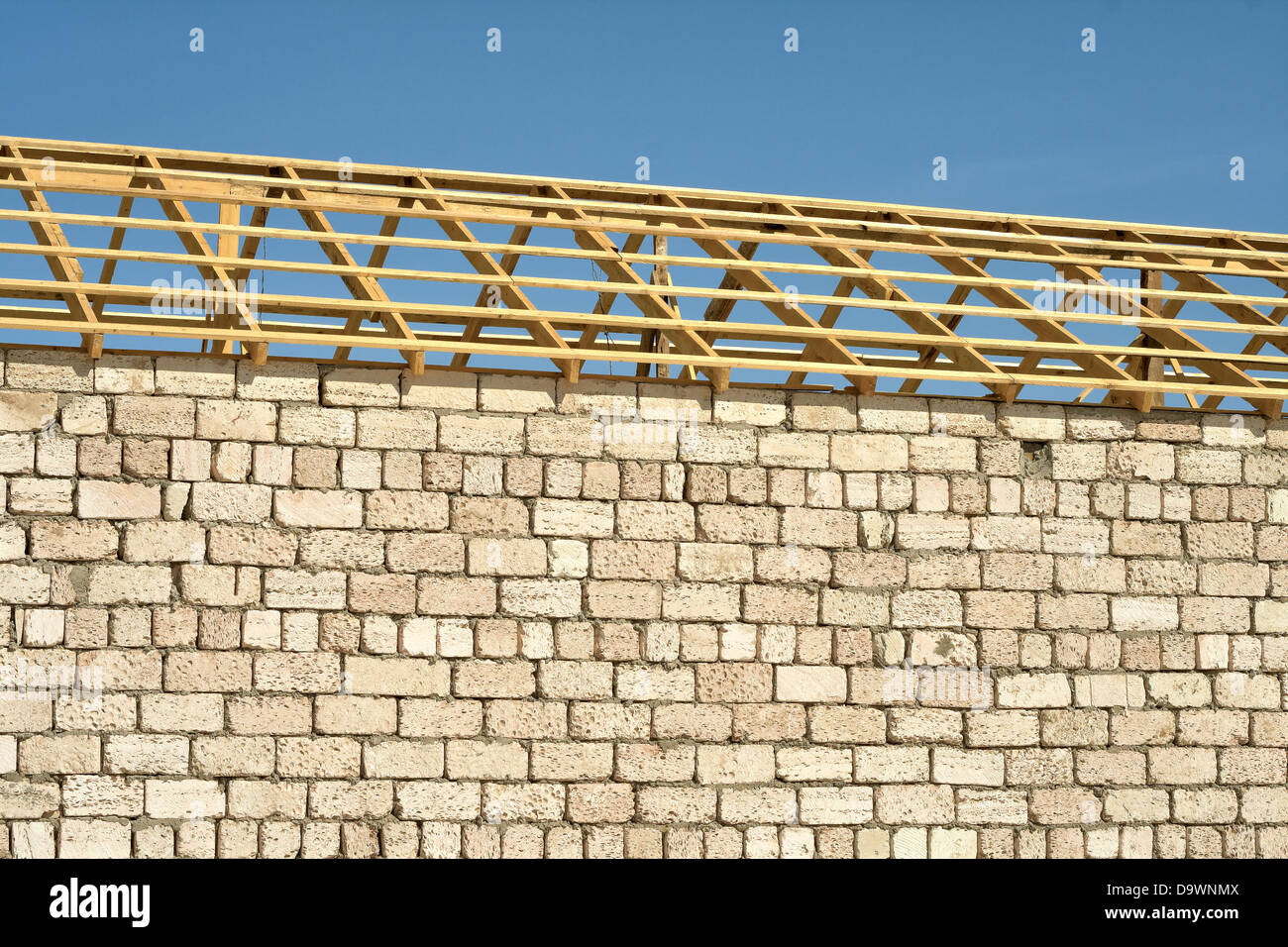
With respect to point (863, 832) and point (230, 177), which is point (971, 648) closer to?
point (863, 832)

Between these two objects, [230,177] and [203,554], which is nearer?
[203,554]

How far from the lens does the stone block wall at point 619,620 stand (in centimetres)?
802

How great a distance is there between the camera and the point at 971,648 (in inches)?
357

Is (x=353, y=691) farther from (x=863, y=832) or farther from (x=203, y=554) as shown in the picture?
(x=863, y=832)

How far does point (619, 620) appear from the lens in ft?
28.2

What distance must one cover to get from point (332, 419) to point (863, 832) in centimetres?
433

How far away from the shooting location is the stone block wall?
8023mm

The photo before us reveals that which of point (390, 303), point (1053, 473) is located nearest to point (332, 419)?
point (390, 303)
